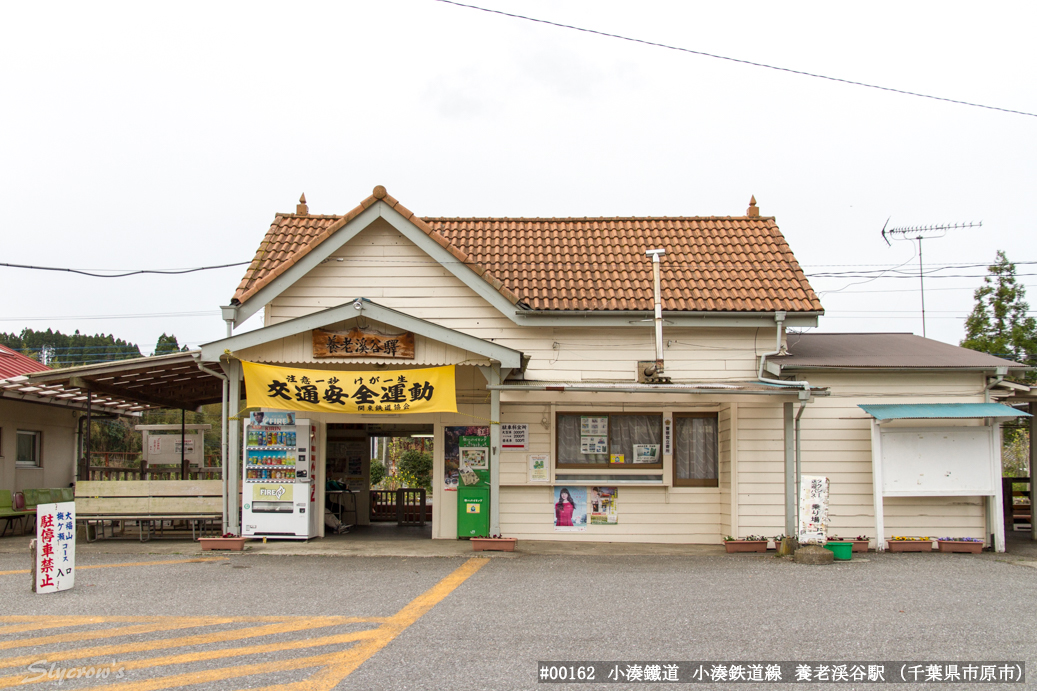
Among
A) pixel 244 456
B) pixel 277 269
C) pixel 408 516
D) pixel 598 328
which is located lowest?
pixel 408 516

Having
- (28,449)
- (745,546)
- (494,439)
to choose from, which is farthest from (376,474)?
(745,546)

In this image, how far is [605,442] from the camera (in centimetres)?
1377

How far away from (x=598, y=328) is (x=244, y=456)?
232 inches

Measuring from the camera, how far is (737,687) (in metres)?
5.79

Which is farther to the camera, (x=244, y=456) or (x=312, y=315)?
(x=244, y=456)

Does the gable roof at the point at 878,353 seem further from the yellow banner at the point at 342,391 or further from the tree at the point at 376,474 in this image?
the tree at the point at 376,474

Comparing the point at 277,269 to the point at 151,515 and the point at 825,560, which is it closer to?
the point at 151,515

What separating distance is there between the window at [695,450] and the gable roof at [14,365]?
13819 mm

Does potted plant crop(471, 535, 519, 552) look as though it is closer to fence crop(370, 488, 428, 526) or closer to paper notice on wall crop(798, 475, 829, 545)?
paper notice on wall crop(798, 475, 829, 545)

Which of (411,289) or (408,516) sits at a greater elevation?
(411,289)

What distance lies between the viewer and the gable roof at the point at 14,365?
61.1 ft

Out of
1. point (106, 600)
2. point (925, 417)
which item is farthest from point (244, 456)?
point (925, 417)

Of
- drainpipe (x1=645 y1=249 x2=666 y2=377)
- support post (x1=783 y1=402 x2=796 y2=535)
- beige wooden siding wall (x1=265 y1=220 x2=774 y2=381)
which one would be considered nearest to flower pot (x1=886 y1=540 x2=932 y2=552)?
support post (x1=783 y1=402 x2=796 y2=535)

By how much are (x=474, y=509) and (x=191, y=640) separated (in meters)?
6.85
